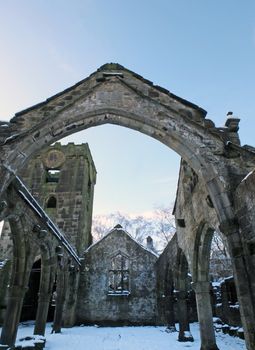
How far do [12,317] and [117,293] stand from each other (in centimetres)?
1174

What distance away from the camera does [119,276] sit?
20578mm

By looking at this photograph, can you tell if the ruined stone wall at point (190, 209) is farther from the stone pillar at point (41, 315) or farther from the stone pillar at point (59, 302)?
the stone pillar at point (59, 302)

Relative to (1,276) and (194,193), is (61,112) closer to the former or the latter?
(194,193)

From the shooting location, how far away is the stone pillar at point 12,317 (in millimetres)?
8180

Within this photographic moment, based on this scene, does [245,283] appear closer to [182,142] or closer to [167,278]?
[182,142]

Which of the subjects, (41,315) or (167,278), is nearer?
(41,315)

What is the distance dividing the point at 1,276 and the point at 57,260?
490 centimetres

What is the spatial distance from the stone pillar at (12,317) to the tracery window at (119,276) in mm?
11283

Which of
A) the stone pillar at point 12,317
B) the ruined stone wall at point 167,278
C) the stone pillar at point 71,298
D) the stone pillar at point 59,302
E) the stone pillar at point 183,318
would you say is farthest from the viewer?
the stone pillar at point 71,298

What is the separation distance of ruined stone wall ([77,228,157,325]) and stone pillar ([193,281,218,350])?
11.9 meters

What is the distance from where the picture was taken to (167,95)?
6.43 m

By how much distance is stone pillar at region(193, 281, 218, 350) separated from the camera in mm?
7508

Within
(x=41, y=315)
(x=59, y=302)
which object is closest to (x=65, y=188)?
(x=59, y=302)

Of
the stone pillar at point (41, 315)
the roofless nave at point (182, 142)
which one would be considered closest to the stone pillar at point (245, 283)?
the roofless nave at point (182, 142)
